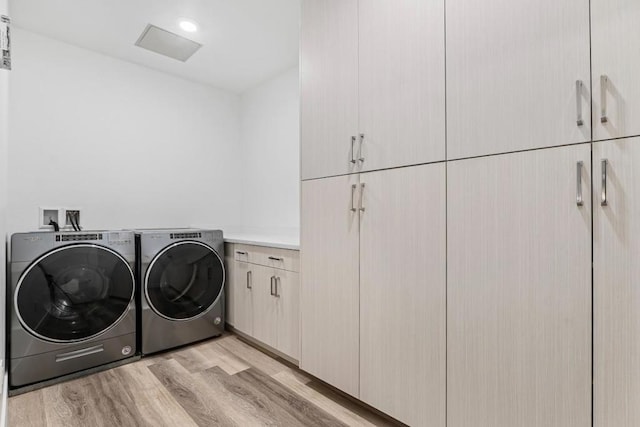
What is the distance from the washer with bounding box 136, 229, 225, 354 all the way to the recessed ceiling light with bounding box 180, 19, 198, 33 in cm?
156

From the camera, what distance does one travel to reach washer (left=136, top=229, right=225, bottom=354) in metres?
2.36

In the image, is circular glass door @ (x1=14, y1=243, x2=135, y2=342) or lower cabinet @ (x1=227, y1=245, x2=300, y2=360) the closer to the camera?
circular glass door @ (x1=14, y1=243, x2=135, y2=342)

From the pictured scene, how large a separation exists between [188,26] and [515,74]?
2266 mm

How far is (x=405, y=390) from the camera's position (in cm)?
145

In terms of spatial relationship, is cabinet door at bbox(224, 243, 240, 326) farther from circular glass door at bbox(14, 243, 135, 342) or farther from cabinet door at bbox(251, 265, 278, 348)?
circular glass door at bbox(14, 243, 135, 342)

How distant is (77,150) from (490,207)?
3041 mm

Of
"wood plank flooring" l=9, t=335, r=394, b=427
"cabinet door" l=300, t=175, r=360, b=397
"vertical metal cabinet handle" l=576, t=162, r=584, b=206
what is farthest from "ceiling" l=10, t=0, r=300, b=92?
"wood plank flooring" l=9, t=335, r=394, b=427

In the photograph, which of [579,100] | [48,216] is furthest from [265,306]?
[579,100]

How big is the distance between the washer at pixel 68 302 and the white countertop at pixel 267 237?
0.84 meters

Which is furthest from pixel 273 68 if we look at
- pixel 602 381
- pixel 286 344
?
pixel 602 381

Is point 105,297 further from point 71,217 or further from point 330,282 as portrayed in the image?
point 330,282

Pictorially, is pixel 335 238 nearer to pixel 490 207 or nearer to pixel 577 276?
pixel 490 207

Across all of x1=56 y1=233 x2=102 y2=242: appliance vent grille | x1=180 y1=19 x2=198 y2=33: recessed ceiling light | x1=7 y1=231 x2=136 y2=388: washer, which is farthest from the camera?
x1=180 y1=19 x2=198 y2=33: recessed ceiling light

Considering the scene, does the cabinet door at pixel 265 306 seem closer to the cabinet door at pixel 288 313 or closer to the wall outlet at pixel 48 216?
the cabinet door at pixel 288 313
